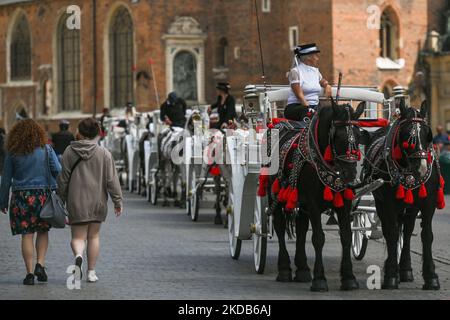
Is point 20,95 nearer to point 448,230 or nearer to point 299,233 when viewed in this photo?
point 448,230

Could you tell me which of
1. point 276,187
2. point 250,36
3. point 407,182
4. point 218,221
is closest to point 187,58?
point 250,36

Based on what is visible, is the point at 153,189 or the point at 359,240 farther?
the point at 153,189

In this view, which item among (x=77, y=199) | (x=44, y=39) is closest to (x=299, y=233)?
(x=77, y=199)

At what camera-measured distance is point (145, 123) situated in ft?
104

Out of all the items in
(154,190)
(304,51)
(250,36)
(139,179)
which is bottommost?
(154,190)

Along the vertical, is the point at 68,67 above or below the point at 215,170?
above

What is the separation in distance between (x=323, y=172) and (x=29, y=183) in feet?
9.92

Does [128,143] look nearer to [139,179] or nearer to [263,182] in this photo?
[139,179]

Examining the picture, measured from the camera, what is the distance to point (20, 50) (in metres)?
68.9

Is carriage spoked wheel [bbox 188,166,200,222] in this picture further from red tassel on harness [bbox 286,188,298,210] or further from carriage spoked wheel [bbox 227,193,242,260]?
Answer: red tassel on harness [bbox 286,188,298,210]

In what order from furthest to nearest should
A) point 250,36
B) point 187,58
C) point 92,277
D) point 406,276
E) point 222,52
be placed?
point 187,58, point 222,52, point 250,36, point 92,277, point 406,276

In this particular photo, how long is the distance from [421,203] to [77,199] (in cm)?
331

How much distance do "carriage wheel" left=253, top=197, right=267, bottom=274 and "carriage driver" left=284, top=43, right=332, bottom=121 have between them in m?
1.01

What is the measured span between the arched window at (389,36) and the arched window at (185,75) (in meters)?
9.13
